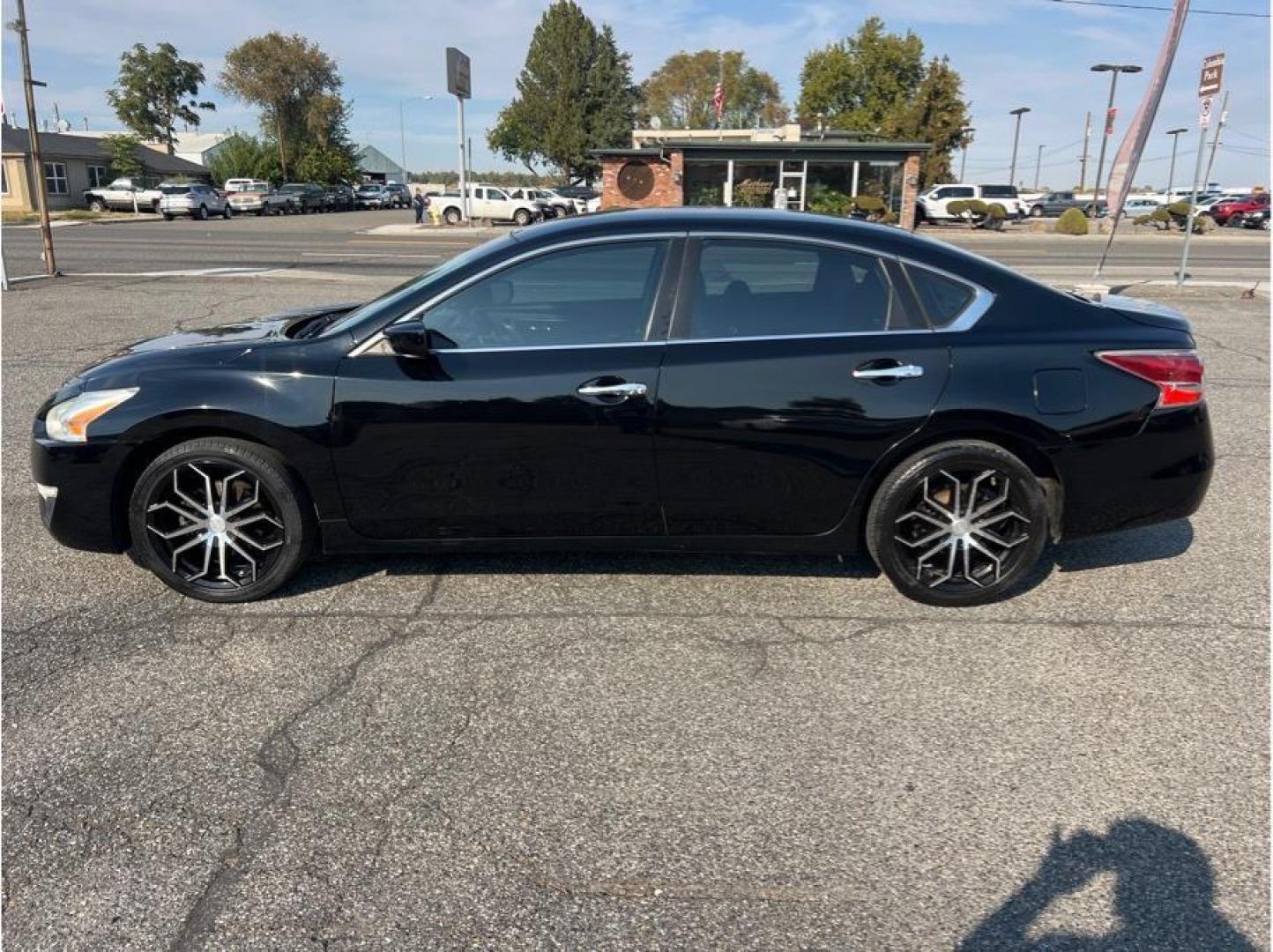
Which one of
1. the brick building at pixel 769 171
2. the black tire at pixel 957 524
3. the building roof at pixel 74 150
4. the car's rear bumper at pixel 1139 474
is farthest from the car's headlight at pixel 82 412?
the building roof at pixel 74 150

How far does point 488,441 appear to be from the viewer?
3.71 metres

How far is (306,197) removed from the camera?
185ft

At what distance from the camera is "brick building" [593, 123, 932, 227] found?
3259 cm

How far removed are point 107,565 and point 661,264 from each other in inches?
117

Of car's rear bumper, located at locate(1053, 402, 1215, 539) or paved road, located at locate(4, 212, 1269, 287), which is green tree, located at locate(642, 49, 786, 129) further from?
car's rear bumper, located at locate(1053, 402, 1215, 539)

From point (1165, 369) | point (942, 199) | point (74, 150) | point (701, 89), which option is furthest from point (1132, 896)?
point (701, 89)

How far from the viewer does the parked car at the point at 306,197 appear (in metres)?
55.0

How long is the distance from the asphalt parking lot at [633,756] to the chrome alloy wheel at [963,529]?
18 centimetres

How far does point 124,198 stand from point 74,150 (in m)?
10.1

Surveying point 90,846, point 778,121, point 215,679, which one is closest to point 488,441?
point 215,679

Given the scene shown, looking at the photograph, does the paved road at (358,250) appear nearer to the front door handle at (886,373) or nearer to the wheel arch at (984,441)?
the wheel arch at (984,441)

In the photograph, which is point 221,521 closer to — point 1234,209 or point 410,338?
point 410,338

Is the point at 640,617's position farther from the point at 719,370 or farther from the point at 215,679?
the point at 215,679

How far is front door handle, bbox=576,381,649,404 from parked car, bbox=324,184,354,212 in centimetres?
6148
